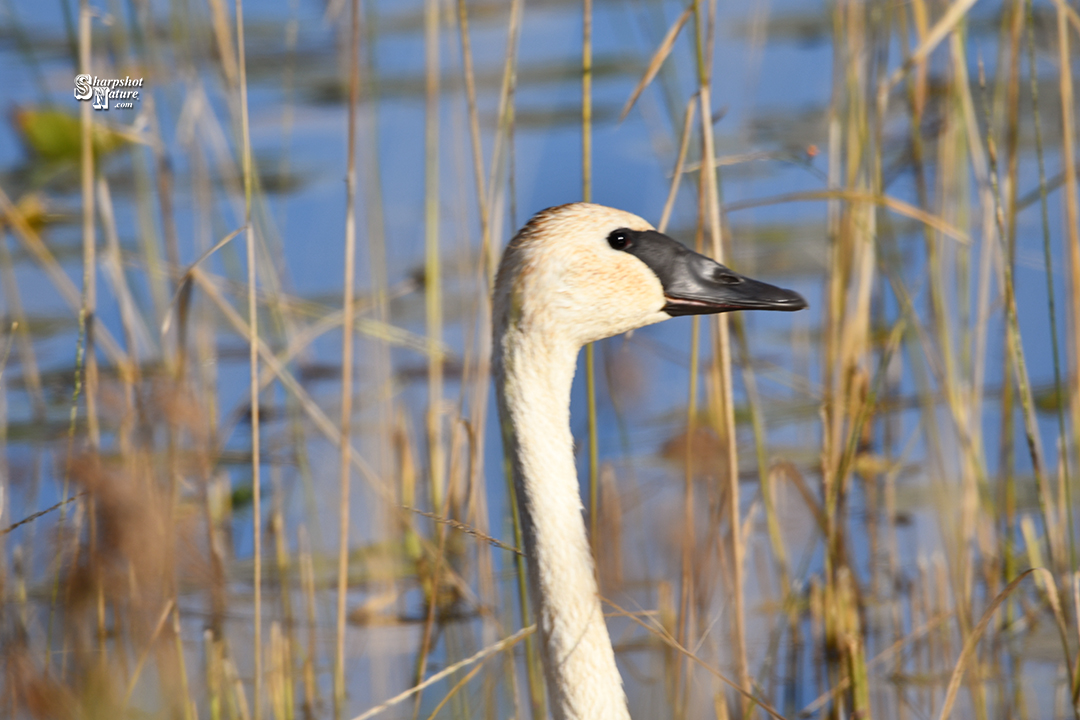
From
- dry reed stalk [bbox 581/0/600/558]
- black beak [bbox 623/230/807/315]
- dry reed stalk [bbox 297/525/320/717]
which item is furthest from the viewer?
dry reed stalk [bbox 297/525/320/717]

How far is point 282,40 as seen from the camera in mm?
7043

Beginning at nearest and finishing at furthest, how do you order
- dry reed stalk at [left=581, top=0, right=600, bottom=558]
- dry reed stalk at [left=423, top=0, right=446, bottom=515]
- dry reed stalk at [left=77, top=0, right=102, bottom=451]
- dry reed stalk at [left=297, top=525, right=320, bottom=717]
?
dry reed stalk at [left=581, top=0, right=600, bottom=558] < dry reed stalk at [left=77, top=0, right=102, bottom=451] < dry reed stalk at [left=297, top=525, right=320, bottom=717] < dry reed stalk at [left=423, top=0, right=446, bottom=515]

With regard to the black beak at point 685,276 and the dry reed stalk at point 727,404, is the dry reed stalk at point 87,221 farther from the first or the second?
the dry reed stalk at point 727,404

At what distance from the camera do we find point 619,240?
194cm

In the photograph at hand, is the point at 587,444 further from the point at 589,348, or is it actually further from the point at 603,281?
the point at 603,281

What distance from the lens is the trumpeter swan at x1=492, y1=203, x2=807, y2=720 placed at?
1.81m

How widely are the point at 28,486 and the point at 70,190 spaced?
15.4 feet

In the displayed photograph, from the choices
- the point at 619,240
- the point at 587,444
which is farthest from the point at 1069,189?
the point at 587,444

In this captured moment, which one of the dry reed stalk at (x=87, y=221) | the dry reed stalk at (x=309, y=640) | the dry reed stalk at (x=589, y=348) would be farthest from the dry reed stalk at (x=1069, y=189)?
the dry reed stalk at (x=87, y=221)

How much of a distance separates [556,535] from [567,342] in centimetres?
35

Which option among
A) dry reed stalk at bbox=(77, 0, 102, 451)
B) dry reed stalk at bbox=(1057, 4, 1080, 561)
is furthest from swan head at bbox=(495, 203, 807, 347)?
dry reed stalk at bbox=(77, 0, 102, 451)

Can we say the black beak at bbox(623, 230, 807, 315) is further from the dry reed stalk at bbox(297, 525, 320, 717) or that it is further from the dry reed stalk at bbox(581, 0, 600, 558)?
the dry reed stalk at bbox(297, 525, 320, 717)

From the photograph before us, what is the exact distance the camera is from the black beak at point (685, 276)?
6.33 feet

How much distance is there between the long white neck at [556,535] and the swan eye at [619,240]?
0.22 m
